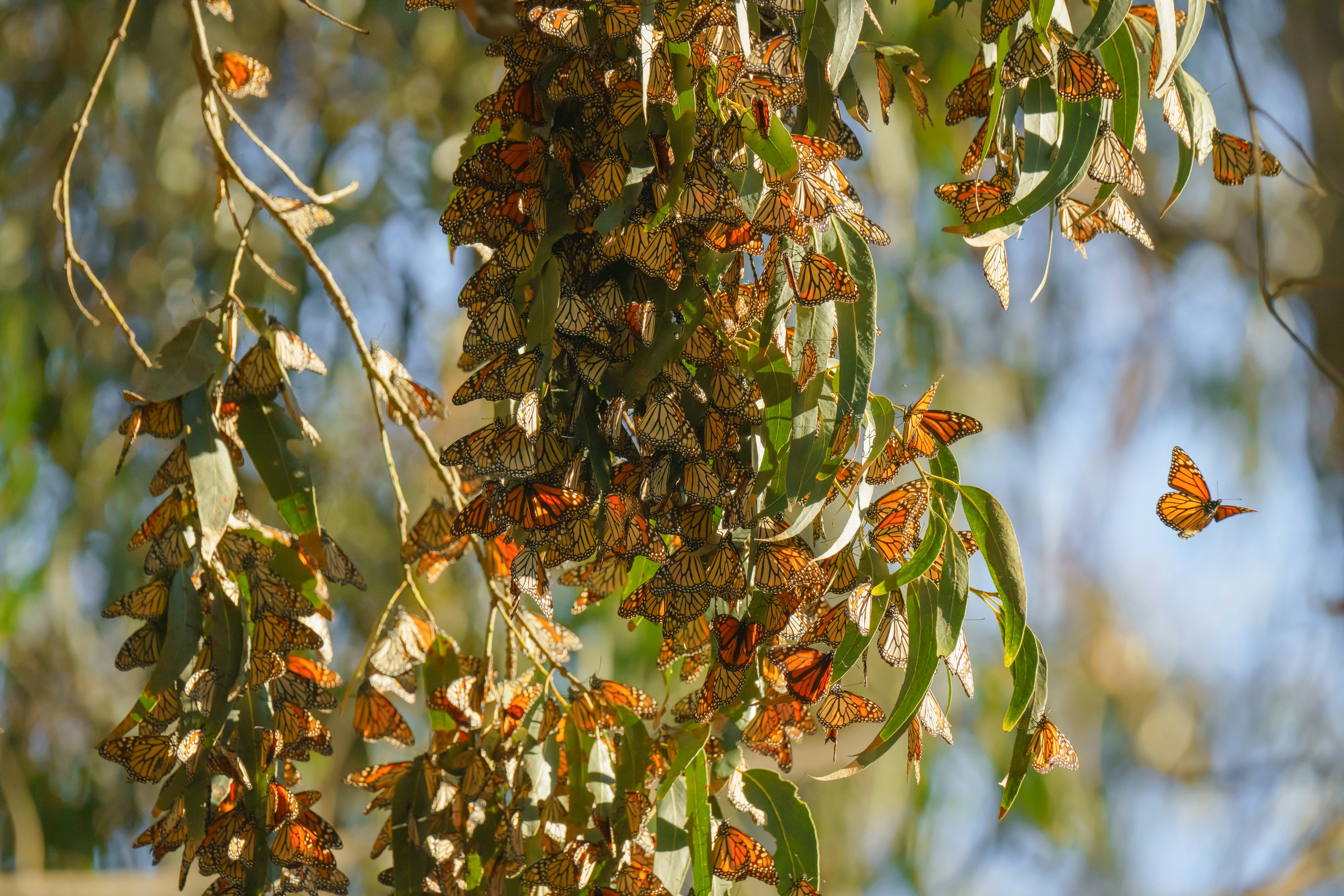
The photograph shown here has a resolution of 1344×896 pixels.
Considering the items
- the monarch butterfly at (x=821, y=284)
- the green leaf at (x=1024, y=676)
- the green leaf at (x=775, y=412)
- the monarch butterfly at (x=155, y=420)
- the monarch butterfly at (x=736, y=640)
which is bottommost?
the green leaf at (x=1024, y=676)

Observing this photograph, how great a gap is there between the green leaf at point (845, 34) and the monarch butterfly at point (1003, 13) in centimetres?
8

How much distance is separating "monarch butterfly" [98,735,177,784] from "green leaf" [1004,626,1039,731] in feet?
1.90

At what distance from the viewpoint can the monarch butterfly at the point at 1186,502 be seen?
0.92 metres

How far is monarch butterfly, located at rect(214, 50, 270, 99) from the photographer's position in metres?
1.22

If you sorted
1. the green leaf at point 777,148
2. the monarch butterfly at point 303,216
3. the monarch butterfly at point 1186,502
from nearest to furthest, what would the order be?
the green leaf at point 777,148 < the monarch butterfly at point 1186,502 < the monarch butterfly at point 303,216

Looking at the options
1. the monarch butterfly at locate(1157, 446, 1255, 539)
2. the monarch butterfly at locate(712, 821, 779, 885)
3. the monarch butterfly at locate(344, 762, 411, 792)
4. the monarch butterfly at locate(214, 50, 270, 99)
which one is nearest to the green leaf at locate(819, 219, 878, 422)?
the monarch butterfly at locate(712, 821, 779, 885)

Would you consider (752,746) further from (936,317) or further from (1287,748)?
(1287,748)

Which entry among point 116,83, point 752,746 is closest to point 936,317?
point 116,83

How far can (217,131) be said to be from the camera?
3.27 feet

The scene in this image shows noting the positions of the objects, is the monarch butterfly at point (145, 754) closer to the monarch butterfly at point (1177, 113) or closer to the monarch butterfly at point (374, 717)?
the monarch butterfly at point (374, 717)

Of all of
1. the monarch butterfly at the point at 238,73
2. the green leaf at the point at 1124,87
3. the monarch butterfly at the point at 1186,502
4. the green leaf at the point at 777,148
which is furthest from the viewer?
the monarch butterfly at the point at 238,73

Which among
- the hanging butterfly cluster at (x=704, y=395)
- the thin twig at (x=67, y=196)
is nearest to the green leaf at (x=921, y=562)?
the hanging butterfly cluster at (x=704, y=395)

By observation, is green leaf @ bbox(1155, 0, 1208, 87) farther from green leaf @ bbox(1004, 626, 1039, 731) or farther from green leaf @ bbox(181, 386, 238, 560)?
green leaf @ bbox(181, 386, 238, 560)

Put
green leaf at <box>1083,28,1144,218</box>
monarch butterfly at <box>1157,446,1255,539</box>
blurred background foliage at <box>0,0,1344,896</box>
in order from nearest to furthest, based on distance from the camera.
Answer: green leaf at <box>1083,28,1144,218</box>
monarch butterfly at <box>1157,446,1255,539</box>
blurred background foliage at <box>0,0,1344,896</box>
